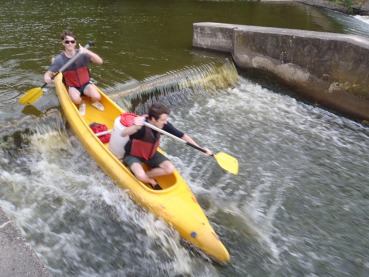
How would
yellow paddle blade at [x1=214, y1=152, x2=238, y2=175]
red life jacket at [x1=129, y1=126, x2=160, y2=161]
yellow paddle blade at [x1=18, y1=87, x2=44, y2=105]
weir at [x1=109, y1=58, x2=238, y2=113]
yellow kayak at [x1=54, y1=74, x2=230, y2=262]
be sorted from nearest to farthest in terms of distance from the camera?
1. yellow kayak at [x1=54, y1=74, x2=230, y2=262]
2. red life jacket at [x1=129, y1=126, x2=160, y2=161]
3. yellow paddle blade at [x1=214, y1=152, x2=238, y2=175]
4. yellow paddle blade at [x1=18, y1=87, x2=44, y2=105]
5. weir at [x1=109, y1=58, x2=238, y2=113]

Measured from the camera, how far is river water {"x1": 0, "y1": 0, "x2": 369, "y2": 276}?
3.50 meters

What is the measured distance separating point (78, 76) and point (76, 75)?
0.03 m

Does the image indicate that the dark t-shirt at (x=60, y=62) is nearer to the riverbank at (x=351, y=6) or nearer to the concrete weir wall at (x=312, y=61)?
the concrete weir wall at (x=312, y=61)

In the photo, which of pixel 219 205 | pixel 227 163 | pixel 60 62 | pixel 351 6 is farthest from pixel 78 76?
pixel 351 6

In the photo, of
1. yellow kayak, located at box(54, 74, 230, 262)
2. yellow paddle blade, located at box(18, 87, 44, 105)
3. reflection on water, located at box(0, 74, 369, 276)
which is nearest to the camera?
yellow kayak, located at box(54, 74, 230, 262)

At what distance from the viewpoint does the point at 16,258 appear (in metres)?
2.44

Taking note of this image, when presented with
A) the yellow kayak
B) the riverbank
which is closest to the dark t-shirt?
Result: the yellow kayak

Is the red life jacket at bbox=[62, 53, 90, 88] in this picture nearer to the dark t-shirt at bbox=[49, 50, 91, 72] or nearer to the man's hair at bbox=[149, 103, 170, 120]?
the dark t-shirt at bbox=[49, 50, 91, 72]

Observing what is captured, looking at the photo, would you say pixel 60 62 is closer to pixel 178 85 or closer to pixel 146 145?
pixel 146 145

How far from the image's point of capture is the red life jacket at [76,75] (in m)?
4.98

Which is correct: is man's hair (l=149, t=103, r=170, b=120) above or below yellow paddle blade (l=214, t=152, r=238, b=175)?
above

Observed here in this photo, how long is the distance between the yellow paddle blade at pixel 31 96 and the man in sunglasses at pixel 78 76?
0.24 metres

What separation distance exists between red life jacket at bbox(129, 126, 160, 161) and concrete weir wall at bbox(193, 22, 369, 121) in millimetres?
4342

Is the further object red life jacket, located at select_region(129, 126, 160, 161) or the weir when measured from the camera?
the weir
